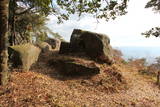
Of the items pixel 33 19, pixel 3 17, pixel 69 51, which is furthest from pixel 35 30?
pixel 3 17

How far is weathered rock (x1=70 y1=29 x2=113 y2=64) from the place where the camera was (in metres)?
11.0

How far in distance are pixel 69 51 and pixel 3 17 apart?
19.9 ft

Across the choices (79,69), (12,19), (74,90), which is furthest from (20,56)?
(12,19)

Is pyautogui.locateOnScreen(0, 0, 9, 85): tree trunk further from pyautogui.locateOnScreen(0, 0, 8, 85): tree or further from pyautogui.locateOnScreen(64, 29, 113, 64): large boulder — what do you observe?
pyautogui.locateOnScreen(64, 29, 113, 64): large boulder

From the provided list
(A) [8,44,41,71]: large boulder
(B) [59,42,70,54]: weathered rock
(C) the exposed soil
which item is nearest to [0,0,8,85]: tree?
(C) the exposed soil

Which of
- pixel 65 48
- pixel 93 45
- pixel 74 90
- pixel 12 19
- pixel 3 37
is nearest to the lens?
pixel 3 37

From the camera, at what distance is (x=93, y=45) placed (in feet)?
36.5

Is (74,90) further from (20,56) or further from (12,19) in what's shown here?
(12,19)

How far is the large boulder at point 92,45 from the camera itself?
10969 millimetres

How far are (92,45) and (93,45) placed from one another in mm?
77

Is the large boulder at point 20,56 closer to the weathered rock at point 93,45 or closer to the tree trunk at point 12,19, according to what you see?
the tree trunk at point 12,19

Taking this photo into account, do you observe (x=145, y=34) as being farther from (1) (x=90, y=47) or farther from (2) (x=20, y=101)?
(2) (x=20, y=101)

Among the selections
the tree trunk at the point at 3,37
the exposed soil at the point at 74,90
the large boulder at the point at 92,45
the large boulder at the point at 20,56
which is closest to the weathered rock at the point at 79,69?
the exposed soil at the point at 74,90

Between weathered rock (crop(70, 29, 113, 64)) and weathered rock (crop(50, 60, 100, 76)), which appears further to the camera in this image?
weathered rock (crop(70, 29, 113, 64))
